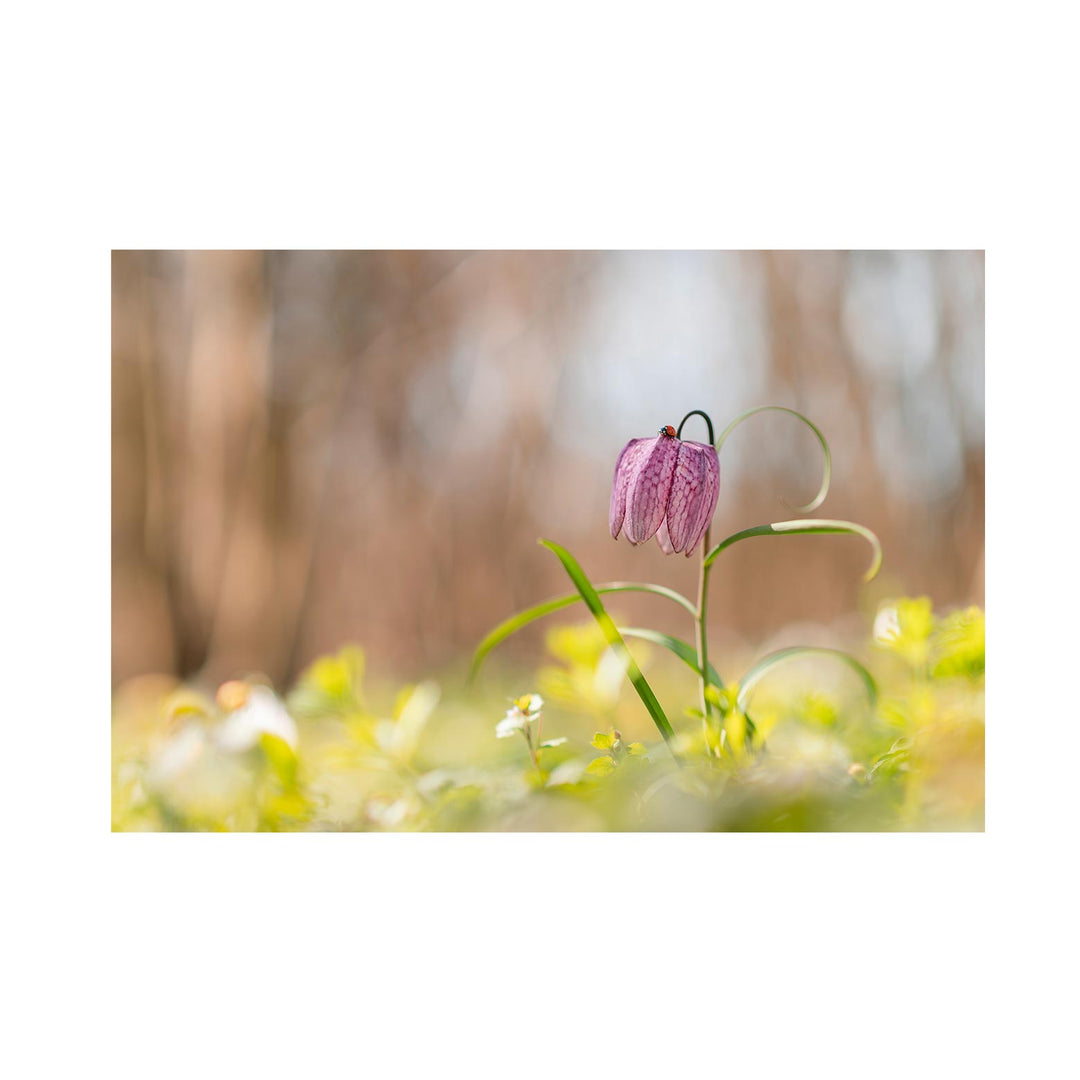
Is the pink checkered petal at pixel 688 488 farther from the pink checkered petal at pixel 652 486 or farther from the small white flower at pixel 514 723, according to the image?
the small white flower at pixel 514 723

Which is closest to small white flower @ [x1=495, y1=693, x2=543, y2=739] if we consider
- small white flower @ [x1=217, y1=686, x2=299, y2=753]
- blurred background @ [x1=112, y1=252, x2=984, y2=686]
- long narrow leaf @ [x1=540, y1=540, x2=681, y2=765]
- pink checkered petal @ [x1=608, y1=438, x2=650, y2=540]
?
long narrow leaf @ [x1=540, y1=540, x2=681, y2=765]

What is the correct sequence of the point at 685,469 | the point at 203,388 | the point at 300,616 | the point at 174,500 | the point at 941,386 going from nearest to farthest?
1. the point at 685,469
2. the point at 941,386
3. the point at 174,500
4. the point at 203,388
5. the point at 300,616

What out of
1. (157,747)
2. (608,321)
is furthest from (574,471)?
(157,747)

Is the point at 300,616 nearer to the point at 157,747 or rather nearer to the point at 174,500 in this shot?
the point at 174,500

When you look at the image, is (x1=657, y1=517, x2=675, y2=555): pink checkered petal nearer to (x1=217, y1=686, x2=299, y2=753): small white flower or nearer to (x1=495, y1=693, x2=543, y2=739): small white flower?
(x1=495, y1=693, x2=543, y2=739): small white flower

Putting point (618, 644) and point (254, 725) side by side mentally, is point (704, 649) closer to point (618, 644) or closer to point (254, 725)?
point (618, 644)

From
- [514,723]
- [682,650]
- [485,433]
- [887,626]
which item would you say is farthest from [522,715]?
[485,433]

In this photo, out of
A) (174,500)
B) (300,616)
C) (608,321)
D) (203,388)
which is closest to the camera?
(608,321)
